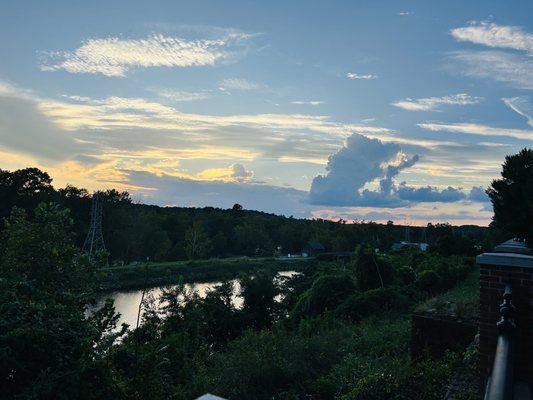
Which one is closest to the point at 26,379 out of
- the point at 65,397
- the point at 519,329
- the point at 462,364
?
the point at 65,397

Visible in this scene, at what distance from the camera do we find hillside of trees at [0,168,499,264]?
157 feet

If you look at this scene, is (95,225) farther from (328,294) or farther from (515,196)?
(515,196)

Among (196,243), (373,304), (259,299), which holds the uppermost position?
(373,304)

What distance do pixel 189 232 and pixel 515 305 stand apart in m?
72.8

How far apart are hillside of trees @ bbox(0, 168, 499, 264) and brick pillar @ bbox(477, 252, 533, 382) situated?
91.9ft

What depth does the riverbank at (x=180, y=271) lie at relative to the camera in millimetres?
50444

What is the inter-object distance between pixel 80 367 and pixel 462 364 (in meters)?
5.88

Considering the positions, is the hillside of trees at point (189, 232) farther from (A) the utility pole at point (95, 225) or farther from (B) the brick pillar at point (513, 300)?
(B) the brick pillar at point (513, 300)

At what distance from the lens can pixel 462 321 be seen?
982 centimetres

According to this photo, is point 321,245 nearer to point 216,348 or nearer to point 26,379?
point 216,348

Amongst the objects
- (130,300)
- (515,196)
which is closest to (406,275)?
(515,196)

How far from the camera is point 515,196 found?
39.8ft

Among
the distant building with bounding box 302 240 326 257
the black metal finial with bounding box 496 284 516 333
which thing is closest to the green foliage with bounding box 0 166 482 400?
the black metal finial with bounding box 496 284 516 333

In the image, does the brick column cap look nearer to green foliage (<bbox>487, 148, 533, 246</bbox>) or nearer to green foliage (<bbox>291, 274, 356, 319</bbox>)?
green foliage (<bbox>487, 148, 533, 246</bbox>)
